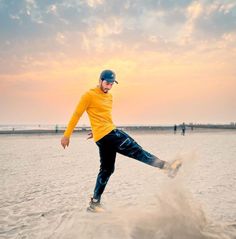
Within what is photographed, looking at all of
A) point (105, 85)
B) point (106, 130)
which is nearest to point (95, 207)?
point (106, 130)

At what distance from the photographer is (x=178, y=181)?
4.51 meters

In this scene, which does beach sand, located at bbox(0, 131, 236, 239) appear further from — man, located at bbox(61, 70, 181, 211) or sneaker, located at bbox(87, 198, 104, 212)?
man, located at bbox(61, 70, 181, 211)

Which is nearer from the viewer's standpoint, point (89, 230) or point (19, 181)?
point (89, 230)

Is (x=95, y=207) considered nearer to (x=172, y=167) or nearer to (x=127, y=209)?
(x=127, y=209)

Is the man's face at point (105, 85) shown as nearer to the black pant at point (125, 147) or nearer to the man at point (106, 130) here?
the man at point (106, 130)

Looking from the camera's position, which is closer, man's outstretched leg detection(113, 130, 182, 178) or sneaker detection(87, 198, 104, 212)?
man's outstretched leg detection(113, 130, 182, 178)

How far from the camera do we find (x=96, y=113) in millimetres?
4805

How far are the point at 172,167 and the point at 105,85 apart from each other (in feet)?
5.03

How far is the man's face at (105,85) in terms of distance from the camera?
15.8ft

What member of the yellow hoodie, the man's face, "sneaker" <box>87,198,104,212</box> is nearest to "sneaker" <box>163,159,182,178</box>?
the yellow hoodie

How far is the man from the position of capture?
468 centimetres

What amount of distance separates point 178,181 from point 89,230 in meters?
1.37

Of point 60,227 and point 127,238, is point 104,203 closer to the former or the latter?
point 60,227

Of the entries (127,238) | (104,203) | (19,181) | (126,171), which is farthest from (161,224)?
(126,171)
